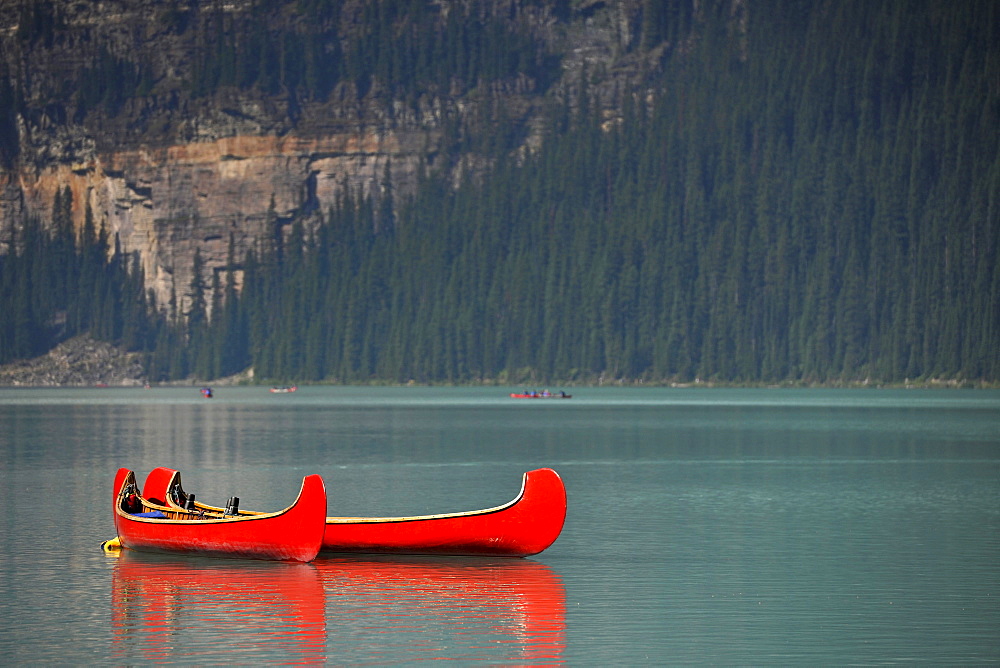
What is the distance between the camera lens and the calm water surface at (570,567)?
26.7 meters

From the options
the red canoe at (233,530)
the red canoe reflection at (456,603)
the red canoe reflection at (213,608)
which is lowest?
the red canoe reflection at (213,608)

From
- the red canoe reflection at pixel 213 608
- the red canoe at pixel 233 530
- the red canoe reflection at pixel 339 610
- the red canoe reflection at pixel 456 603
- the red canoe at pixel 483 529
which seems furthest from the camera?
the red canoe at pixel 483 529

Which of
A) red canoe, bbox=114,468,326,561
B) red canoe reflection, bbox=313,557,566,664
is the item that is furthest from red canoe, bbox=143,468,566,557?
red canoe, bbox=114,468,326,561

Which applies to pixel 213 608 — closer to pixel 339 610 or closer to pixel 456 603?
pixel 339 610

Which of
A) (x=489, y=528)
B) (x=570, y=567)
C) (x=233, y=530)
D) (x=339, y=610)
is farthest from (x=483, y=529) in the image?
(x=339, y=610)

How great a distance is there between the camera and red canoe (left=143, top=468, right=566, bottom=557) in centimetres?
3584

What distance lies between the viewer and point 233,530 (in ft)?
117

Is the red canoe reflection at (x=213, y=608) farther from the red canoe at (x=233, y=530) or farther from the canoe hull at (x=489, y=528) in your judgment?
the canoe hull at (x=489, y=528)

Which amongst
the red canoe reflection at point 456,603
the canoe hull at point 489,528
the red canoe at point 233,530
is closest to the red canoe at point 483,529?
the canoe hull at point 489,528

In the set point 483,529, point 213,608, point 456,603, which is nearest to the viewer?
point 213,608

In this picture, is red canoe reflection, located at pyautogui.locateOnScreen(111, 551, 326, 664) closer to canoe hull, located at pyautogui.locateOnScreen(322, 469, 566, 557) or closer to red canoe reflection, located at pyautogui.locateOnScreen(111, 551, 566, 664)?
red canoe reflection, located at pyautogui.locateOnScreen(111, 551, 566, 664)

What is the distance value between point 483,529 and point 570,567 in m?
1.97

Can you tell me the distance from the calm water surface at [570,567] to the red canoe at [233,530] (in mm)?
435

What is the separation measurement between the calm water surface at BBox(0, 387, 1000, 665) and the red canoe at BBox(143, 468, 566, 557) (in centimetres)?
41
